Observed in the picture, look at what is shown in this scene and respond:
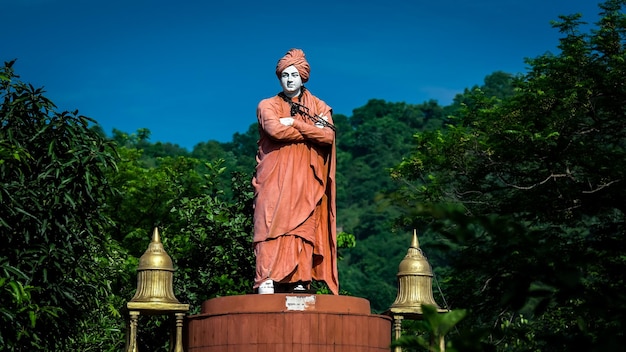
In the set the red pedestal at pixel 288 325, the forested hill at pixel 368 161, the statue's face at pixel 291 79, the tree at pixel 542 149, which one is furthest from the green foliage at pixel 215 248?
the forested hill at pixel 368 161

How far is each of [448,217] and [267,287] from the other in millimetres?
7606

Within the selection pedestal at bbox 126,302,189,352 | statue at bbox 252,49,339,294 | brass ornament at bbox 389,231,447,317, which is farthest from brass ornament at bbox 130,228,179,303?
brass ornament at bbox 389,231,447,317

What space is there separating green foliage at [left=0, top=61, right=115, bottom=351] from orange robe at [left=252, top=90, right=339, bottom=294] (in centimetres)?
227

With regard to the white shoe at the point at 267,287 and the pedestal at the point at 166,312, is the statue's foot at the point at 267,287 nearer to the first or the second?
the white shoe at the point at 267,287

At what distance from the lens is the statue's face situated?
12969 millimetres

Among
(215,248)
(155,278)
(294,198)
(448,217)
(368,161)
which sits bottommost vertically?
(448,217)

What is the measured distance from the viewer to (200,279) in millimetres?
21000

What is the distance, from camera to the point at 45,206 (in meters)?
13.7

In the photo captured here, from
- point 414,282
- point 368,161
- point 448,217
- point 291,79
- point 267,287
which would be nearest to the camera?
point 448,217

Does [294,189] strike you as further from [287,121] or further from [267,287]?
[267,287]

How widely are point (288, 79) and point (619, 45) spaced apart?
37.1 ft

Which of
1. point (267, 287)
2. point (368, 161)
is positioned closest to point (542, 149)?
point (267, 287)

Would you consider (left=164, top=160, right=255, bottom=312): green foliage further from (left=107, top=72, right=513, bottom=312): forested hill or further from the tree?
(left=107, top=72, right=513, bottom=312): forested hill

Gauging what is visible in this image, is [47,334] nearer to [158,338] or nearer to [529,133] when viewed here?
[158,338]
